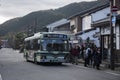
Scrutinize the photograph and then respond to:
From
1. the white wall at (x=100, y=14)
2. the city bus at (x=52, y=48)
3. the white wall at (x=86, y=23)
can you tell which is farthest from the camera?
the white wall at (x=86, y=23)

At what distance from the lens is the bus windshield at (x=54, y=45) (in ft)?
97.0

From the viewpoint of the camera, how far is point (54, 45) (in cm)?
2981

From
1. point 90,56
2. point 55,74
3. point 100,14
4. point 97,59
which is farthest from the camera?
point 100,14

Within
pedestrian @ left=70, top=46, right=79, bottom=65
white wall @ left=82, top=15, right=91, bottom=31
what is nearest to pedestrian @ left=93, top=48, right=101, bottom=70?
pedestrian @ left=70, top=46, right=79, bottom=65

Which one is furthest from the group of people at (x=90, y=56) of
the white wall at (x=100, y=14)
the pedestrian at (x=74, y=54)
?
the white wall at (x=100, y=14)

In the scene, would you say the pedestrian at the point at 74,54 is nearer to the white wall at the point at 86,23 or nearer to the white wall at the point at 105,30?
the white wall at the point at 105,30

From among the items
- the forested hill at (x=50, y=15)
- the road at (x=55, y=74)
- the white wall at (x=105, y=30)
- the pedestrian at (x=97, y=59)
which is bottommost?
the road at (x=55, y=74)

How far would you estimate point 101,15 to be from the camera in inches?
1775

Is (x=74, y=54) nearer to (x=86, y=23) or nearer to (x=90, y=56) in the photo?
(x=90, y=56)

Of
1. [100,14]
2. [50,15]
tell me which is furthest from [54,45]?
[50,15]

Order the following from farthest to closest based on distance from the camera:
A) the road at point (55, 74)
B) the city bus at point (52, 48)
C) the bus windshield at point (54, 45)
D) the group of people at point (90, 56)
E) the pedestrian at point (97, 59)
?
the bus windshield at point (54, 45)
the city bus at point (52, 48)
the group of people at point (90, 56)
the pedestrian at point (97, 59)
the road at point (55, 74)

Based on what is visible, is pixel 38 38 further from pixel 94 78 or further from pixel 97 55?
pixel 94 78

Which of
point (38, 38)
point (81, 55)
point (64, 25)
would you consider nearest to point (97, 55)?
point (38, 38)

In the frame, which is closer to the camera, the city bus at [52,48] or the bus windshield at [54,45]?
the city bus at [52,48]
